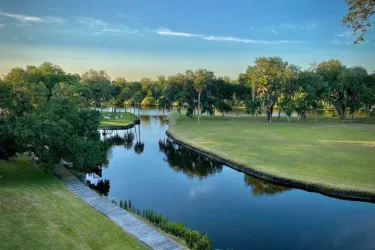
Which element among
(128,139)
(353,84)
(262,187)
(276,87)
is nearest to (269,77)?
(276,87)

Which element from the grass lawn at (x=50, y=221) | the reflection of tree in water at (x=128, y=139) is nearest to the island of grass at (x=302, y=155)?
the reflection of tree in water at (x=128, y=139)

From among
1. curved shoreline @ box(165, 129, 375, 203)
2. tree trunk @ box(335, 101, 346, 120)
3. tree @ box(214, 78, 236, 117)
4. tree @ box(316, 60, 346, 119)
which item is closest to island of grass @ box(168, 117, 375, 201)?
curved shoreline @ box(165, 129, 375, 203)

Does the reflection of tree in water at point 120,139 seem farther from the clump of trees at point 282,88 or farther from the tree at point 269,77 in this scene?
the tree at point 269,77

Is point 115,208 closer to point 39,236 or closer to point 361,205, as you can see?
point 39,236

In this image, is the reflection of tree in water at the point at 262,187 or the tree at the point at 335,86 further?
the tree at the point at 335,86

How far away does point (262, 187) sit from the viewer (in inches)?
1077

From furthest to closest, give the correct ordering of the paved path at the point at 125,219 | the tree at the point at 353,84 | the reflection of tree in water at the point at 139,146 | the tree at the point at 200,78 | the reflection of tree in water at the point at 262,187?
the tree at the point at 200,78 < the tree at the point at 353,84 < the reflection of tree in water at the point at 139,146 < the reflection of tree in water at the point at 262,187 < the paved path at the point at 125,219

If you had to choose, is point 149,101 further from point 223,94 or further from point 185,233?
point 185,233

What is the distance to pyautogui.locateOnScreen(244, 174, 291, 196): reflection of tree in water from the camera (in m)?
26.2

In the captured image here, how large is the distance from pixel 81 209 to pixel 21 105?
17329mm

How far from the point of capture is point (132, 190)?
2745cm

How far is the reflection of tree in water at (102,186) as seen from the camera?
2706 cm

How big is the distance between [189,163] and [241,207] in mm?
14884

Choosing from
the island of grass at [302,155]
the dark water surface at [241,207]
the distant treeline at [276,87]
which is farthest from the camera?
the distant treeline at [276,87]
